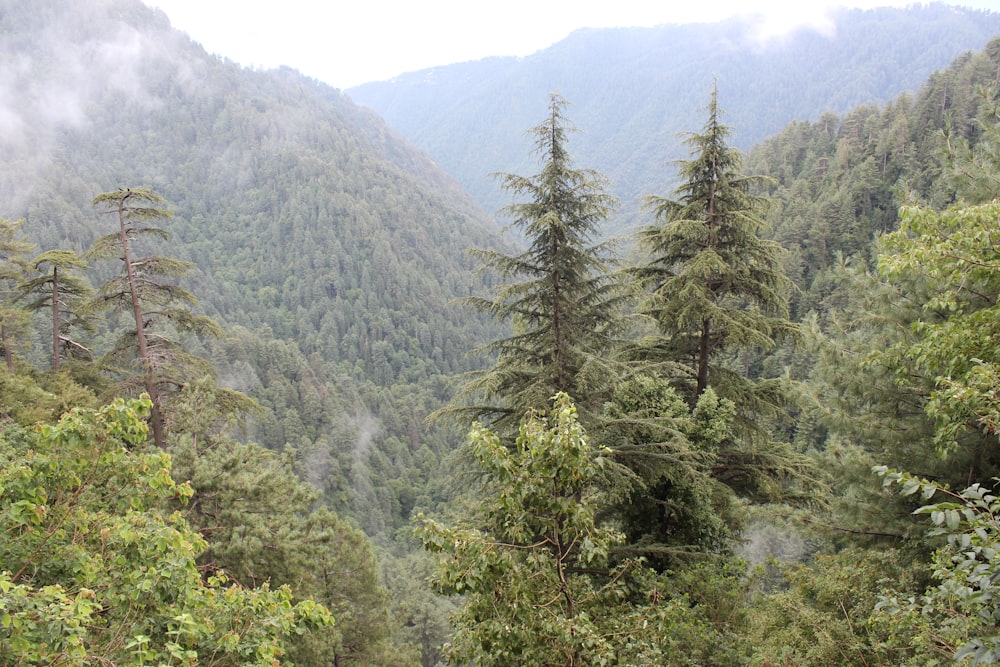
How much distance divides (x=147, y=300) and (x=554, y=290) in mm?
9378

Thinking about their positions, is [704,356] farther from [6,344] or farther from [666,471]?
[6,344]

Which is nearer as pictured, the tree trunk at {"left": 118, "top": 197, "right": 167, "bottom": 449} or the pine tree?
the pine tree

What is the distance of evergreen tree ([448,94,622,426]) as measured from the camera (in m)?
8.33

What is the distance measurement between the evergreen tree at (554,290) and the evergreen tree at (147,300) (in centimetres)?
763

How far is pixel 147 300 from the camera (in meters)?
11.8

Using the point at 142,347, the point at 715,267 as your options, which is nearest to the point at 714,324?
the point at 715,267

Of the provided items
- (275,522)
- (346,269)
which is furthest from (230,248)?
(275,522)

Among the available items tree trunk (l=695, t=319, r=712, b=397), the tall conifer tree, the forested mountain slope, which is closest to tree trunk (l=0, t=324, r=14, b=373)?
the tall conifer tree

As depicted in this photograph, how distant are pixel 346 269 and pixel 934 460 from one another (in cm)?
15726

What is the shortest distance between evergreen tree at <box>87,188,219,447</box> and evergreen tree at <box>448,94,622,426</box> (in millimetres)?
7625

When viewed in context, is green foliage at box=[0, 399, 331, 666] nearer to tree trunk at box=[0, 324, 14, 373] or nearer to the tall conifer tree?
the tall conifer tree

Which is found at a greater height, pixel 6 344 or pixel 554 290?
pixel 554 290

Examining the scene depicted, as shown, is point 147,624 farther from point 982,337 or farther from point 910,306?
point 910,306

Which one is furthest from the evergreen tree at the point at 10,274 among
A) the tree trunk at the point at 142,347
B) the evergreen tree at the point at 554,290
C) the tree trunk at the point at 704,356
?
the tree trunk at the point at 704,356
